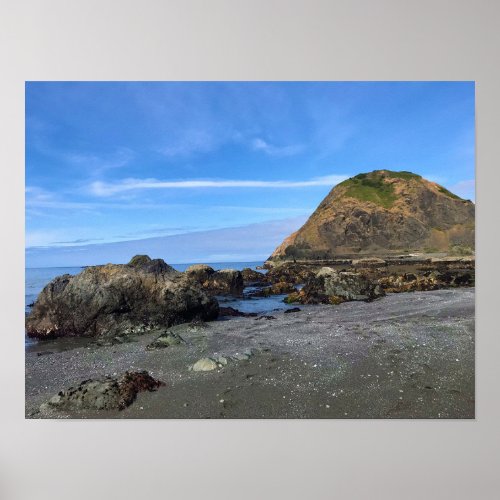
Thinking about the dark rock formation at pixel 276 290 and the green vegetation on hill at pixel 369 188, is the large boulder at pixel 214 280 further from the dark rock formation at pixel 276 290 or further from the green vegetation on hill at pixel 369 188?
the green vegetation on hill at pixel 369 188

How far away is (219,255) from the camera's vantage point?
243 centimetres

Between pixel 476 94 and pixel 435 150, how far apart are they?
45 centimetres

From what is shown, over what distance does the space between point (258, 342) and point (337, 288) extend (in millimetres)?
652

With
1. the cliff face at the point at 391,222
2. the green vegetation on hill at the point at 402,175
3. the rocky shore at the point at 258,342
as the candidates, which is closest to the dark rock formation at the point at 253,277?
the rocky shore at the point at 258,342

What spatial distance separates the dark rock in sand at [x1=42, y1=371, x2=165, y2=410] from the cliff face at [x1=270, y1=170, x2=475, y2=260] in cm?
118

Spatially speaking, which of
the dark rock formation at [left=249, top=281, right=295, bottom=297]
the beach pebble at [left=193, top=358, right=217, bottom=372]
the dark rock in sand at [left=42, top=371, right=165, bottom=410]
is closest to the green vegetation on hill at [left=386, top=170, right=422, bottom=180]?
the dark rock formation at [left=249, top=281, right=295, bottom=297]

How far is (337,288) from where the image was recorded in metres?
2.43

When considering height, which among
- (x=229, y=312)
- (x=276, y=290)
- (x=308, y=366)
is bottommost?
(x=308, y=366)

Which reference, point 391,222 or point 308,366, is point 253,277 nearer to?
point 308,366

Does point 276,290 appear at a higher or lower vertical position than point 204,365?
higher

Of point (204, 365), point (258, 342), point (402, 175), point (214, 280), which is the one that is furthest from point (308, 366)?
point (402, 175)

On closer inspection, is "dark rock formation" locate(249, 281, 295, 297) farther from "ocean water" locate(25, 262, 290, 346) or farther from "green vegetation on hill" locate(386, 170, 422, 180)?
"green vegetation on hill" locate(386, 170, 422, 180)
